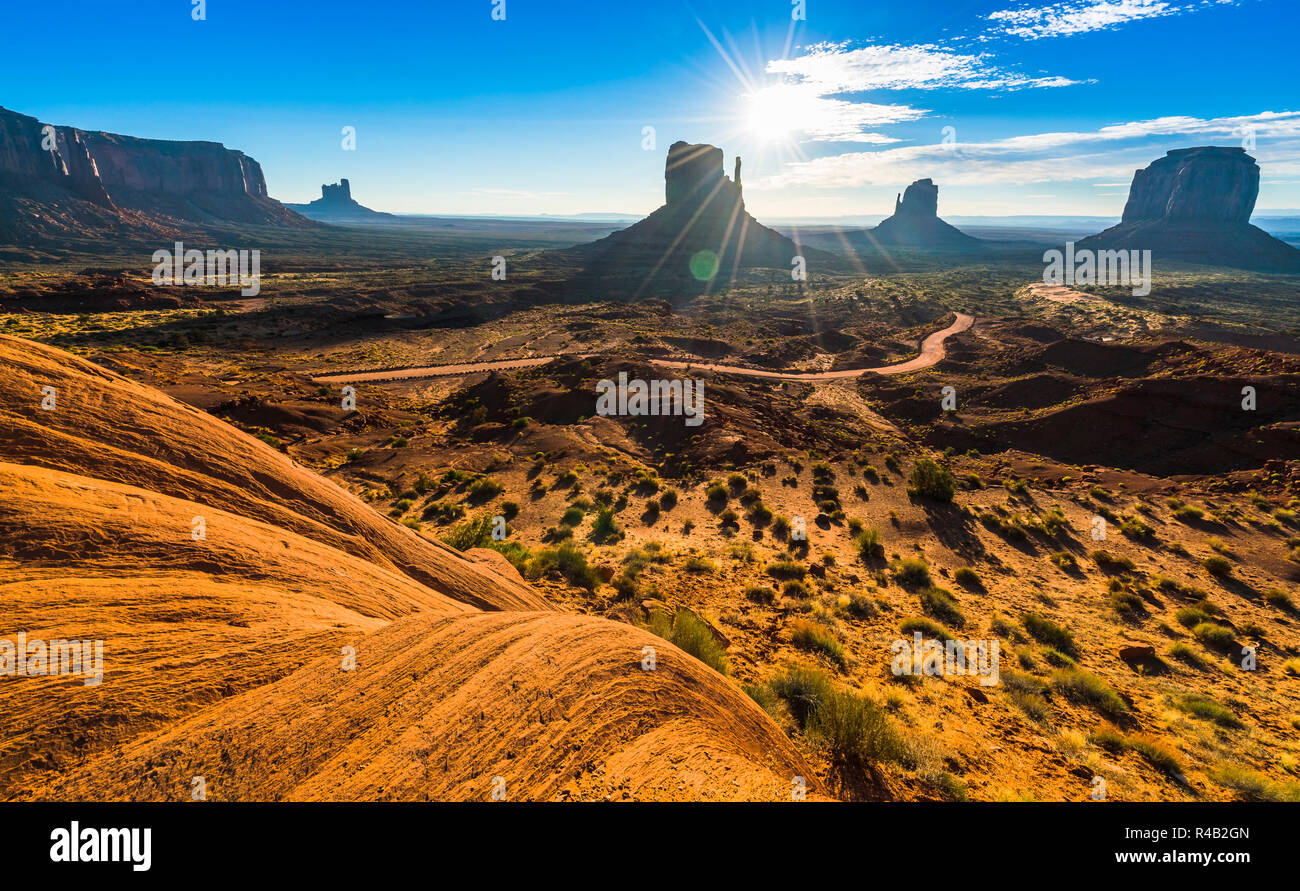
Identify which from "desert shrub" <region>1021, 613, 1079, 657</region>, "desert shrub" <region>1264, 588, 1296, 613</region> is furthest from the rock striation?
"desert shrub" <region>1021, 613, 1079, 657</region>

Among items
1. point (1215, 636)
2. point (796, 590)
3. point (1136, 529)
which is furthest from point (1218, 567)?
point (796, 590)

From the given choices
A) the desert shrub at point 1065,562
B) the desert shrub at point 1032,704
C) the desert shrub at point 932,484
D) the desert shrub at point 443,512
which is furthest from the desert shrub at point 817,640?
the desert shrub at point 443,512

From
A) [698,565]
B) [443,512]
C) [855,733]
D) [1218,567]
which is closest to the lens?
[855,733]

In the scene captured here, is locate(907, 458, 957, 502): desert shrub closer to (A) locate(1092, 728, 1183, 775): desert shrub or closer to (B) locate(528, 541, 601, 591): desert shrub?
(A) locate(1092, 728, 1183, 775): desert shrub

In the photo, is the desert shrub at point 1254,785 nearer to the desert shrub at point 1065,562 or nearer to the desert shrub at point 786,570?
the desert shrub at point 786,570

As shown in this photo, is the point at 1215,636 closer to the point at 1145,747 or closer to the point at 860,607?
the point at 1145,747
